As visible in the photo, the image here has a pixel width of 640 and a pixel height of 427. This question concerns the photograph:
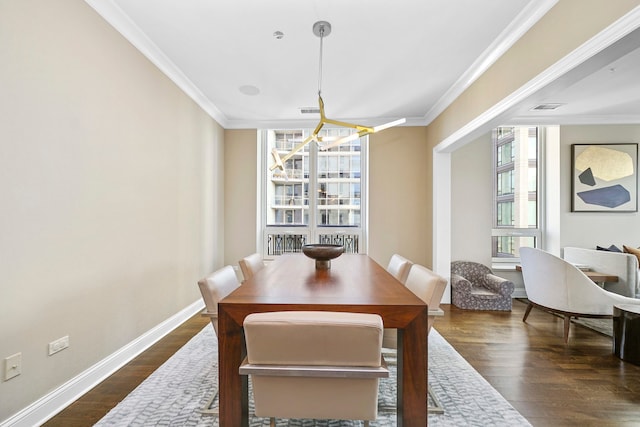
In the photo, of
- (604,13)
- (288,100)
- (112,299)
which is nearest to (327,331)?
(112,299)

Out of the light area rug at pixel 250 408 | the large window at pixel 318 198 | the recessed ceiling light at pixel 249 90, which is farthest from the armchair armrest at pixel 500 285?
the recessed ceiling light at pixel 249 90

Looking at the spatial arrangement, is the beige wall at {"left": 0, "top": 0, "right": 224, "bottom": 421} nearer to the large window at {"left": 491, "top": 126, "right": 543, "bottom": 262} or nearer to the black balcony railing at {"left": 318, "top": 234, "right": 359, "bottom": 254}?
the black balcony railing at {"left": 318, "top": 234, "right": 359, "bottom": 254}

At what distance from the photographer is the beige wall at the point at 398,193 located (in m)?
4.48

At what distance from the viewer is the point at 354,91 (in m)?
3.52

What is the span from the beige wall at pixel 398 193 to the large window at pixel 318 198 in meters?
0.27

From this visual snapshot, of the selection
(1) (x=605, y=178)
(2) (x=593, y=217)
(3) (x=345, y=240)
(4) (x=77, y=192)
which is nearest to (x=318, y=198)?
(3) (x=345, y=240)

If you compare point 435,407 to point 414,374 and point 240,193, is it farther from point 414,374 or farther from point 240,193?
point 240,193

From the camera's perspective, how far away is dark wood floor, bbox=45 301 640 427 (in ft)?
5.77

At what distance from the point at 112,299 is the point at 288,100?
9.41ft

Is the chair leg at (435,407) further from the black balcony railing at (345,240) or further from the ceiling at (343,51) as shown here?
the black balcony railing at (345,240)

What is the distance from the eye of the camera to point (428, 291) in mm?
1724

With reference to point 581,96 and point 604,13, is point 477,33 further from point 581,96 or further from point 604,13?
point 581,96

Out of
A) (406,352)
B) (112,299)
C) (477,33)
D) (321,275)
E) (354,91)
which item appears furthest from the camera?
(354,91)

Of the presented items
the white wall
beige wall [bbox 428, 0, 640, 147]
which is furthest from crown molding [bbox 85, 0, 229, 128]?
the white wall
